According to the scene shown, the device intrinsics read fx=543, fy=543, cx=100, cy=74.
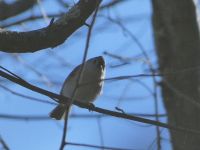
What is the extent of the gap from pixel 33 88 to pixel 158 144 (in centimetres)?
68

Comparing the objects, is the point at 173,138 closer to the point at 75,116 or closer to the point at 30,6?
the point at 75,116

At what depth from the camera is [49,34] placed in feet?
7.27

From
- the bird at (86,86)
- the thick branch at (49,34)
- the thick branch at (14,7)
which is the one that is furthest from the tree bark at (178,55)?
the thick branch at (49,34)

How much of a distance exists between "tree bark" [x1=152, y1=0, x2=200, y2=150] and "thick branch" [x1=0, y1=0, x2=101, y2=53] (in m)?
1.77

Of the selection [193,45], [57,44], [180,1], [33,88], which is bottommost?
[33,88]

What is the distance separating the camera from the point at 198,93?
4.03 m

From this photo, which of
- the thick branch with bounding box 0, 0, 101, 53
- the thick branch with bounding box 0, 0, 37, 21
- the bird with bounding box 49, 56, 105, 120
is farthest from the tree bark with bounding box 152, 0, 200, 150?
the thick branch with bounding box 0, 0, 101, 53

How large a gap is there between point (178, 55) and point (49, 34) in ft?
7.03

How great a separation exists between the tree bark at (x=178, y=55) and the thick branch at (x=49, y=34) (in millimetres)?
1772

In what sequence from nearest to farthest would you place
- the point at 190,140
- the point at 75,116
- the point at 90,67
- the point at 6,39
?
the point at 6,39, the point at 190,140, the point at 75,116, the point at 90,67

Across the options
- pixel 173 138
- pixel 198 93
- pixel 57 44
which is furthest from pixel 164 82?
pixel 57 44

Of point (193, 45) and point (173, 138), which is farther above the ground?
point (193, 45)

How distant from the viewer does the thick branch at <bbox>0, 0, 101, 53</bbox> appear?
2193 millimetres

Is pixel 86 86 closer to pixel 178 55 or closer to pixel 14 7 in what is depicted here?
pixel 178 55
